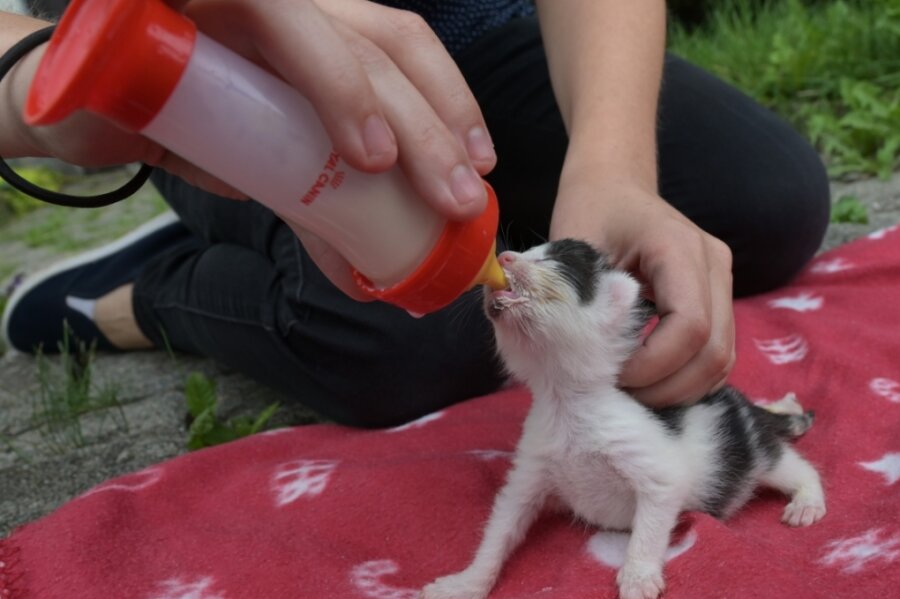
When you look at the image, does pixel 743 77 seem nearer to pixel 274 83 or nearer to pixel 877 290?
pixel 877 290

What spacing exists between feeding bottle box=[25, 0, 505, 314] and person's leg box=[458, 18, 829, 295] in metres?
1.16

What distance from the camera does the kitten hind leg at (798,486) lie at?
126 cm

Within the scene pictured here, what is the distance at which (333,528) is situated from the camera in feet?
4.44

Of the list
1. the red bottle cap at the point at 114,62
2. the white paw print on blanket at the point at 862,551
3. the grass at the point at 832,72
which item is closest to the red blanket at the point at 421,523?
the white paw print on blanket at the point at 862,551

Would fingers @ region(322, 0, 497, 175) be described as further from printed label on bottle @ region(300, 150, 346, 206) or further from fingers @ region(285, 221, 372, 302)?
fingers @ region(285, 221, 372, 302)

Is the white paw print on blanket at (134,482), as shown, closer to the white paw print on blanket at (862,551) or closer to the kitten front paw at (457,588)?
the kitten front paw at (457,588)

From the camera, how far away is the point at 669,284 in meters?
1.18

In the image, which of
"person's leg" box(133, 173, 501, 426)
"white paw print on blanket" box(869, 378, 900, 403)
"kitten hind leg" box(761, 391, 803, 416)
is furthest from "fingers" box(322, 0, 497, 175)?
"white paw print on blanket" box(869, 378, 900, 403)

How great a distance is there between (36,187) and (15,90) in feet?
0.38

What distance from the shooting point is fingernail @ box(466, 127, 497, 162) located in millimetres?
958

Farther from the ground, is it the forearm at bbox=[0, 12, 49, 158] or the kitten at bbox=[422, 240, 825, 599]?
the forearm at bbox=[0, 12, 49, 158]

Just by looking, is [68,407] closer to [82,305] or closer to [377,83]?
[82,305]

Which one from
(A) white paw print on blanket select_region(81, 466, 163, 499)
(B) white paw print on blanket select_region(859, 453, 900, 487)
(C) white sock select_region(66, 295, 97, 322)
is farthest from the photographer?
(C) white sock select_region(66, 295, 97, 322)

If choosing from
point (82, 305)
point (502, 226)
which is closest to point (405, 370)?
point (502, 226)
